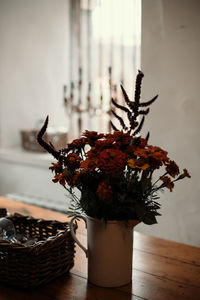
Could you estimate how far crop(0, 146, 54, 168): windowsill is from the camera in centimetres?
324

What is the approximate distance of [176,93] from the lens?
6.97 ft

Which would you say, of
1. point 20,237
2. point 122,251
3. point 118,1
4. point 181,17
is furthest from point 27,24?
point 122,251

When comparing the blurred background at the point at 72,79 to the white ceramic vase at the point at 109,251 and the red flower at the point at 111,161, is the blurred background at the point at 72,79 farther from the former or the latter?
the red flower at the point at 111,161

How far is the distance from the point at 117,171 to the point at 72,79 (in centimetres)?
309

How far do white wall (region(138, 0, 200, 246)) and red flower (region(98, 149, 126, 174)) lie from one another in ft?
4.11

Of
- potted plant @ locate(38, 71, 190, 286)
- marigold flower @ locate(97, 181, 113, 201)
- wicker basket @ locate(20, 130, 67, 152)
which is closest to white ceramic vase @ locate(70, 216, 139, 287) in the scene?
potted plant @ locate(38, 71, 190, 286)

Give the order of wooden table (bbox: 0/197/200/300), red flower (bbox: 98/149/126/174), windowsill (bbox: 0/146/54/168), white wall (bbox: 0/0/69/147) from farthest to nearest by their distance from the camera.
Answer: white wall (bbox: 0/0/69/147)
windowsill (bbox: 0/146/54/168)
wooden table (bbox: 0/197/200/300)
red flower (bbox: 98/149/126/174)

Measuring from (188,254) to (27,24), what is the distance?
9.28 feet

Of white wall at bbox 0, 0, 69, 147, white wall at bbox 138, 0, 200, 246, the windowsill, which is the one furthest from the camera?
white wall at bbox 0, 0, 69, 147

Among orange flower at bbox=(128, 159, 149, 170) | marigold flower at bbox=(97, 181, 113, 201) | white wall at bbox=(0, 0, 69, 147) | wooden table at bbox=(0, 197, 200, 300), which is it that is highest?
white wall at bbox=(0, 0, 69, 147)

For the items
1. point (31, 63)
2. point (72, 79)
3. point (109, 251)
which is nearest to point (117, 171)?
point (109, 251)

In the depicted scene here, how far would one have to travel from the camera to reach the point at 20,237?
1220 millimetres

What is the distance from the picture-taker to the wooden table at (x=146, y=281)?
1015 mm

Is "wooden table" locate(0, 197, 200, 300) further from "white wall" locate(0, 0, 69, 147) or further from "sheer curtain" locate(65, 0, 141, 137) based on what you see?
"white wall" locate(0, 0, 69, 147)
